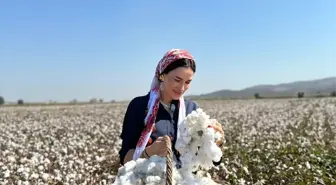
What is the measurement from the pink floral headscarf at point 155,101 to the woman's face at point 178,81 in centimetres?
7

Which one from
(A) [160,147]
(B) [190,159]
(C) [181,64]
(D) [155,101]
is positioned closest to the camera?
(B) [190,159]

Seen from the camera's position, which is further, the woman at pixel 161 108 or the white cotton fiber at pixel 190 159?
the woman at pixel 161 108

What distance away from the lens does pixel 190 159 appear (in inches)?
81.1

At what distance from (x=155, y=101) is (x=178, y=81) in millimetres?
304

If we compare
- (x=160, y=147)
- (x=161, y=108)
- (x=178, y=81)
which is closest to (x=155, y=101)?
(x=161, y=108)

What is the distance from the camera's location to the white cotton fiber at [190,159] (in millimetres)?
1932

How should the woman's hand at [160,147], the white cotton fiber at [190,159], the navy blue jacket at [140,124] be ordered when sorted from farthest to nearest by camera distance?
the navy blue jacket at [140,124], the woman's hand at [160,147], the white cotton fiber at [190,159]

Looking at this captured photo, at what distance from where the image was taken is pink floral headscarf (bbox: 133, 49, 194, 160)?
2.82 m

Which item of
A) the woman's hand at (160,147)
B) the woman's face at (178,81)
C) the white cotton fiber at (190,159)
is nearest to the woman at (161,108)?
the woman's face at (178,81)

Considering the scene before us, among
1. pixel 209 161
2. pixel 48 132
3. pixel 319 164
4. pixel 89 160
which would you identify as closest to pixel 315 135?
pixel 319 164

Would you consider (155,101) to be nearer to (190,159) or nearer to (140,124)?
(140,124)

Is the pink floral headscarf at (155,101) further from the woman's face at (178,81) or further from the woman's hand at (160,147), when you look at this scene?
the woman's hand at (160,147)

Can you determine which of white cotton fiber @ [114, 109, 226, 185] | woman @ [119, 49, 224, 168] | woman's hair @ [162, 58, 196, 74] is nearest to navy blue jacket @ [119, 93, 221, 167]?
woman @ [119, 49, 224, 168]

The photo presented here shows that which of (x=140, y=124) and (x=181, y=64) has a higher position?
(x=181, y=64)
